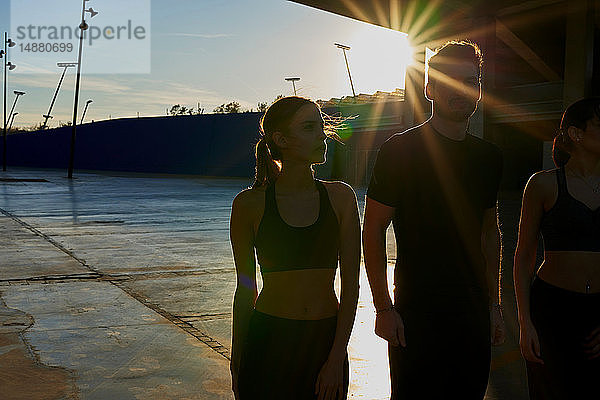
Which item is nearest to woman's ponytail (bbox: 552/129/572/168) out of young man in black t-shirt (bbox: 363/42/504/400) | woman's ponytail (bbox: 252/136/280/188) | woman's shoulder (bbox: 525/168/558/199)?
woman's shoulder (bbox: 525/168/558/199)

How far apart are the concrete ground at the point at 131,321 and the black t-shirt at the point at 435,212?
6.25 ft

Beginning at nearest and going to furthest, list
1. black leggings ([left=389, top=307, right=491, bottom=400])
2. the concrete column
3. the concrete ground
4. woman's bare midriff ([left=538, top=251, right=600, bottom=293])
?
black leggings ([left=389, top=307, right=491, bottom=400])
woman's bare midriff ([left=538, top=251, right=600, bottom=293])
the concrete ground
the concrete column

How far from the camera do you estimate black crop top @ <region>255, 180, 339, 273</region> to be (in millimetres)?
2314

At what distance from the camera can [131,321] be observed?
6.17 m

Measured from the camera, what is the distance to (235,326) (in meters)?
2.40

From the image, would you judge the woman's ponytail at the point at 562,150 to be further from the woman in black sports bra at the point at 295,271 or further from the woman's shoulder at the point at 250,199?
the woman's shoulder at the point at 250,199

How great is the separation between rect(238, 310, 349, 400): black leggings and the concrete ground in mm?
2069

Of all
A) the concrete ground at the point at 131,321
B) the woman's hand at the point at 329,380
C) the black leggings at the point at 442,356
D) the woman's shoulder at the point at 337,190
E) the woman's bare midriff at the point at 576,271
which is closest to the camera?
the woman's hand at the point at 329,380

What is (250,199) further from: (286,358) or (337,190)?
(286,358)

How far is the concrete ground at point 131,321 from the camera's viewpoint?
447 centimetres

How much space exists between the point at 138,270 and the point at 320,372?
7180 mm

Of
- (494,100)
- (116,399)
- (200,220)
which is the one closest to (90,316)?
(116,399)

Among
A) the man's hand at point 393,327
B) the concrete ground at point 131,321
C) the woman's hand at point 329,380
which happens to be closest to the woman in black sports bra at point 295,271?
the woman's hand at point 329,380

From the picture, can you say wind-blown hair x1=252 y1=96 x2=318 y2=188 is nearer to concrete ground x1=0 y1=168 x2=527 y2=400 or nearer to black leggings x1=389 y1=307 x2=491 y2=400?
black leggings x1=389 y1=307 x2=491 y2=400
